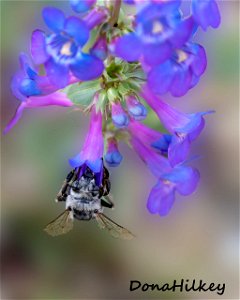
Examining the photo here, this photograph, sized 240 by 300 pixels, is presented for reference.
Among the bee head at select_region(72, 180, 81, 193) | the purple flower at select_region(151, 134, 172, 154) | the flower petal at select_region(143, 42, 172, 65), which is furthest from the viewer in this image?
the bee head at select_region(72, 180, 81, 193)

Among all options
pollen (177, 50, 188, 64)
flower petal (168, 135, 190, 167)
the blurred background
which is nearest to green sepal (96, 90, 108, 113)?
flower petal (168, 135, 190, 167)

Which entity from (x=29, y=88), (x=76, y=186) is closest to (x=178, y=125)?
(x=76, y=186)

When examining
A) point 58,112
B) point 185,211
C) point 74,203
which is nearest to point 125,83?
point 74,203

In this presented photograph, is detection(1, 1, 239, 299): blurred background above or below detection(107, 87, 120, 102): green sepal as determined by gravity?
below

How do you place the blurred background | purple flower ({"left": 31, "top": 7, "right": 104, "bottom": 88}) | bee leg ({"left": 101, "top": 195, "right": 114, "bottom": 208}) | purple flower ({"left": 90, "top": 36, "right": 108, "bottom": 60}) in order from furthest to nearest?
1. the blurred background
2. bee leg ({"left": 101, "top": 195, "right": 114, "bottom": 208})
3. purple flower ({"left": 90, "top": 36, "right": 108, "bottom": 60})
4. purple flower ({"left": 31, "top": 7, "right": 104, "bottom": 88})

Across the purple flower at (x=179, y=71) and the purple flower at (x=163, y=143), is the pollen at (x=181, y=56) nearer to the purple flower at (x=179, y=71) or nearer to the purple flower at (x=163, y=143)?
the purple flower at (x=179, y=71)

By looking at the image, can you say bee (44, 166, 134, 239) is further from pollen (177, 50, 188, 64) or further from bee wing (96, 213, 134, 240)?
pollen (177, 50, 188, 64)

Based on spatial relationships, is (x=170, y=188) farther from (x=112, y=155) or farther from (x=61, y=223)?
(x=61, y=223)
